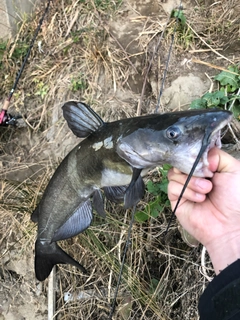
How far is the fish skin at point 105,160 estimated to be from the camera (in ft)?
4.33

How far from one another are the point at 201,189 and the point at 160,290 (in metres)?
1.36

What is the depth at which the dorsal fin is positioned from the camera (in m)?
1.65

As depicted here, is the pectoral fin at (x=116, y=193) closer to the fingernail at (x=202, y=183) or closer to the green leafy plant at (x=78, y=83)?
the fingernail at (x=202, y=183)

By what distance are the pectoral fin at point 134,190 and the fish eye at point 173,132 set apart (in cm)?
23

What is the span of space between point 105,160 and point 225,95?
1.25 metres

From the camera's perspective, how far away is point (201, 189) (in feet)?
4.70

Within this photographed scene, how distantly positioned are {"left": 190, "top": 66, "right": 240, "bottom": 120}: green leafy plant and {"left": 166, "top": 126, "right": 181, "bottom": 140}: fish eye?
1.27m

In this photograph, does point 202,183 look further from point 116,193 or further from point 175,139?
point 116,193

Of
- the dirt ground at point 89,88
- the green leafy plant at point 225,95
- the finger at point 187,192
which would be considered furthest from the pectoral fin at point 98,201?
the green leafy plant at point 225,95

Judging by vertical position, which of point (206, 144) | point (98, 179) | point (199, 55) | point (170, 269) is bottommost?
point (170, 269)

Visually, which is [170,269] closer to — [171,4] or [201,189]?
[201,189]

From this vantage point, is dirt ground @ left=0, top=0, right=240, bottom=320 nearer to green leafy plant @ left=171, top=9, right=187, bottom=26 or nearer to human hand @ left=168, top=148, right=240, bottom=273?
green leafy plant @ left=171, top=9, right=187, bottom=26

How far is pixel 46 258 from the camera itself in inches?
81.3

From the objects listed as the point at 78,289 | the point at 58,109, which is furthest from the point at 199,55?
the point at 78,289
